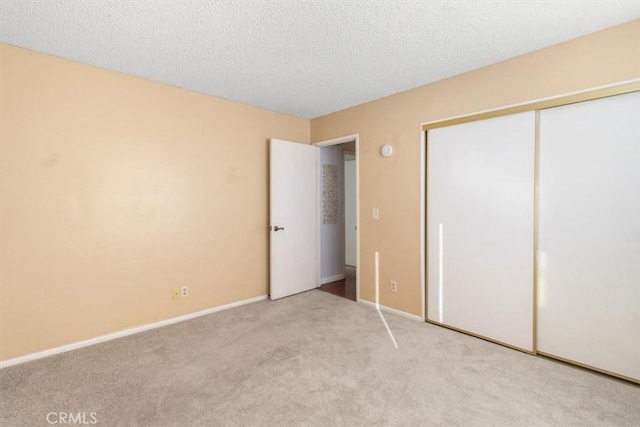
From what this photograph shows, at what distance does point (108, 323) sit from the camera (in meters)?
2.73

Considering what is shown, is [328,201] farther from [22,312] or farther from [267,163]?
[22,312]

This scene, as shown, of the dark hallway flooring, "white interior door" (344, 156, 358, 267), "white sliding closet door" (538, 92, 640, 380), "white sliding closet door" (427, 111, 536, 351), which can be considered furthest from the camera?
"white interior door" (344, 156, 358, 267)

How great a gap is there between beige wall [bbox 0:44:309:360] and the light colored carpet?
40cm

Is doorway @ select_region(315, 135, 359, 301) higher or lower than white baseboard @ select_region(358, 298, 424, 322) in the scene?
higher

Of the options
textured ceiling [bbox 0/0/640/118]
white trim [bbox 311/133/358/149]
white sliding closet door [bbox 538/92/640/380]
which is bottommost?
white sliding closet door [bbox 538/92/640/380]

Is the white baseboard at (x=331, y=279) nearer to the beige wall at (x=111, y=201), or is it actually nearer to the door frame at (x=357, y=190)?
the door frame at (x=357, y=190)

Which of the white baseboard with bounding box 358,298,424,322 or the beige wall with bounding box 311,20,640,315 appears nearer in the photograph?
the beige wall with bounding box 311,20,640,315

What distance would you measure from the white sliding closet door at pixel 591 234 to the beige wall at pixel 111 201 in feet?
9.78

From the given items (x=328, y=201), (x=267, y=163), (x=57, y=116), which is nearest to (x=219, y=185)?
(x=267, y=163)

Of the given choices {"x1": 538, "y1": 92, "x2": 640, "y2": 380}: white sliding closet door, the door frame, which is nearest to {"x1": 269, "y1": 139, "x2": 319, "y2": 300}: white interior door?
the door frame

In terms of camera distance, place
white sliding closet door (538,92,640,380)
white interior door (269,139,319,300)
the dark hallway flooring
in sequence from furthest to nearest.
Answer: the dark hallway flooring
white interior door (269,139,319,300)
white sliding closet door (538,92,640,380)

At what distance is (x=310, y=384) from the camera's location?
2053mm

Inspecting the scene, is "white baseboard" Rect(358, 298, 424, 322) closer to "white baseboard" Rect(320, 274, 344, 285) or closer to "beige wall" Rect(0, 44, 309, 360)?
"white baseboard" Rect(320, 274, 344, 285)

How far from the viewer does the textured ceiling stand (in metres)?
1.86
